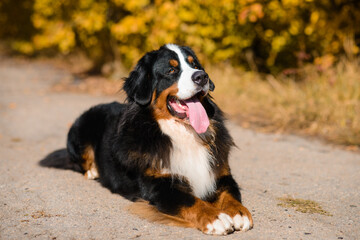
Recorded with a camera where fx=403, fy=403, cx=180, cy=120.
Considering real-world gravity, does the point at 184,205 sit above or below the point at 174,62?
below

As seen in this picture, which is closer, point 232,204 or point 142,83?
point 232,204

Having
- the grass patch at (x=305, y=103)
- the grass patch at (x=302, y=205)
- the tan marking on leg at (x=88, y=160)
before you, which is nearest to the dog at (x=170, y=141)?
the grass patch at (x=302, y=205)

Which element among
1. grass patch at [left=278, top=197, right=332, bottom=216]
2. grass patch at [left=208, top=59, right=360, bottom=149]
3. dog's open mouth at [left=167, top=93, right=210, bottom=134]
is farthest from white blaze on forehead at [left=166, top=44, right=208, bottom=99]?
grass patch at [left=208, top=59, right=360, bottom=149]

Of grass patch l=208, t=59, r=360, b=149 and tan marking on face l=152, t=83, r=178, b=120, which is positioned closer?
tan marking on face l=152, t=83, r=178, b=120

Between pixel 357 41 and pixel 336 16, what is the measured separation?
740mm

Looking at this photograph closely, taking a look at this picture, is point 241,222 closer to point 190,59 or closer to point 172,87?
point 172,87

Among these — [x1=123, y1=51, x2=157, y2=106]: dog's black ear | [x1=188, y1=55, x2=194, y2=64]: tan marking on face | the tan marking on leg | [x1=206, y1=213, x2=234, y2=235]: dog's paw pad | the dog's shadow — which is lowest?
the dog's shadow

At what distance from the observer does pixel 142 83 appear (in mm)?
3744

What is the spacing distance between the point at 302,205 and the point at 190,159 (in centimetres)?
113

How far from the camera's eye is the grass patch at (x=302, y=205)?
3.59m

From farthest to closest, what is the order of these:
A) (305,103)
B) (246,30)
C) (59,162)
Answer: (246,30) → (305,103) → (59,162)

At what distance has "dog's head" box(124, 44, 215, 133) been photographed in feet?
11.8

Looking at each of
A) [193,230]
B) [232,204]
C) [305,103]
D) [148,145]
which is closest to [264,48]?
[305,103]

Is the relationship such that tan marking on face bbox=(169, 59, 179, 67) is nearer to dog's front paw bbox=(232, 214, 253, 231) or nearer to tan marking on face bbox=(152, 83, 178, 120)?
tan marking on face bbox=(152, 83, 178, 120)
